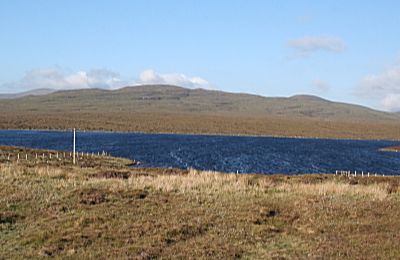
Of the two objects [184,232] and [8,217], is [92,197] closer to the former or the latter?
[8,217]

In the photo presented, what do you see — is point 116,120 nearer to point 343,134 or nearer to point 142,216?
point 343,134

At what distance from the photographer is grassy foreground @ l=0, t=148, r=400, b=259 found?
43.9 ft

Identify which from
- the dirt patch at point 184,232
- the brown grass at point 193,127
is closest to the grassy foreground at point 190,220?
the dirt patch at point 184,232

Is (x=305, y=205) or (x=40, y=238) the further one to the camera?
(x=305, y=205)

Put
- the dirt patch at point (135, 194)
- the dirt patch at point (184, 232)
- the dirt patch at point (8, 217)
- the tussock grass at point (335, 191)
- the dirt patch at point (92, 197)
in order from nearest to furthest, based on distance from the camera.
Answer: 1. the dirt patch at point (184, 232)
2. the dirt patch at point (8, 217)
3. the dirt patch at point (92, 197)
4. the dirt patch at point (135, 194)
5. the tussock grass at point (335, 191)

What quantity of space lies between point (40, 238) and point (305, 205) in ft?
28.0

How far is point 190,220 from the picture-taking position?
53.3 feet

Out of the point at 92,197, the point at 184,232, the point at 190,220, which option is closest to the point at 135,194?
the point at 92,197

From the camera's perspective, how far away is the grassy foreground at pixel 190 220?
13391 millimetres

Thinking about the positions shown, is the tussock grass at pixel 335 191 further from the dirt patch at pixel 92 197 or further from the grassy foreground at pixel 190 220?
the dirt patch at pixel 92 197

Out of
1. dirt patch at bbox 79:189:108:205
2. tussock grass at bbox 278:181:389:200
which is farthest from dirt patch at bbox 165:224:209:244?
tussock grass at bbox 278:181:389:200

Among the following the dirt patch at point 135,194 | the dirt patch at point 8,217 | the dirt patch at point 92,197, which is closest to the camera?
the dirt patch at point 8,217

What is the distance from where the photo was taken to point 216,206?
18281 mm

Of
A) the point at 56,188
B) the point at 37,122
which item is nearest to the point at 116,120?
the point at 37,122
